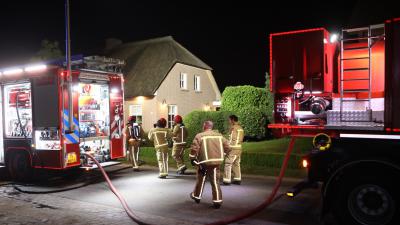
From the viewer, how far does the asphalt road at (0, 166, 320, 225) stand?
6.22m

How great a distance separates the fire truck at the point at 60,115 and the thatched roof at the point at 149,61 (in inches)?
372

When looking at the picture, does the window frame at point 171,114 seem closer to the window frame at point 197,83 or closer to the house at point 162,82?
the house at point 162,82

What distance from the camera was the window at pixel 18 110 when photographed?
9.46m

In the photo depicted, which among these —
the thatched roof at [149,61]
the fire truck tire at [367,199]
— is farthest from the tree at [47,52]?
the fire truck tire at [367,199]

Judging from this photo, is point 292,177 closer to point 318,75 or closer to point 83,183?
point 318,75

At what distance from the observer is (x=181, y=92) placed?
22.3 meters

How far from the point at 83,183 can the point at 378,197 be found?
6.72 m

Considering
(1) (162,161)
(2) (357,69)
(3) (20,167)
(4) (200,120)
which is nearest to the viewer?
(2) (357,69)

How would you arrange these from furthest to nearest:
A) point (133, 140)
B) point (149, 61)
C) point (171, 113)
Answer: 1. point (149, 61)
2. point (171, 113)
3. point (133, 140)

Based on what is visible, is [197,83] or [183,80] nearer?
[183,80]

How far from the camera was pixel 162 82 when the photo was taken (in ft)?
67.3

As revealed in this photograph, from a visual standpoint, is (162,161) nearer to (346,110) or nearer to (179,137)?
(179,137)

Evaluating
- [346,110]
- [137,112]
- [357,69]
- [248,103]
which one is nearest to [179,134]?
[346,110]

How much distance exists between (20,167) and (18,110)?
Answer: 1.44 m
